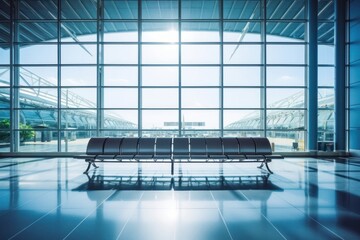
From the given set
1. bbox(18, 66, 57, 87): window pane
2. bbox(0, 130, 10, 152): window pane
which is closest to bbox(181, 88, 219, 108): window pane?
bbox(18, 66, 57, 87): window pane

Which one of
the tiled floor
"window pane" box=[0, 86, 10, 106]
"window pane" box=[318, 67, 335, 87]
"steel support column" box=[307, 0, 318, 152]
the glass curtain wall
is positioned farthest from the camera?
"window pane" box=[318, 67, 335, 87]

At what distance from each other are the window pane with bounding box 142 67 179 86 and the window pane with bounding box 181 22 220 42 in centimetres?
146

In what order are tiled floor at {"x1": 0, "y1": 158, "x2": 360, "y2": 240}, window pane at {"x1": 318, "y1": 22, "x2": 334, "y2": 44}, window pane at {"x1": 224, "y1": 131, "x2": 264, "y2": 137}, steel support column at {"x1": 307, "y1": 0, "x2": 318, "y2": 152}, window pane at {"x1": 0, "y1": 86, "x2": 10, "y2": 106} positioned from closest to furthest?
1. tiled floor at {"x1": 0, "y1": 158, "x2": 360, "y2": 240}
2. steel support column at {"x1": 307, "y1": 0, "x2": 318, "y2": 152}
3. window pane at {"x1": 224, "y1": 131, "x2": 264, "y2": 137}
4. window pane at {"x1": 0, "y1": 86, "x2": 10, "y2": 106}
5. window pane at {"x1": 318, "y1": 22, "x2": 334, "y2": 44}

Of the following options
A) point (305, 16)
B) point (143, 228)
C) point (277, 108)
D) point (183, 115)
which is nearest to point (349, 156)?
point (277, 108)

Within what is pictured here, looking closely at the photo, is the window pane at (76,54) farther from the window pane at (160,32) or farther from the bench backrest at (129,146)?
the bench backrest at (129,146)

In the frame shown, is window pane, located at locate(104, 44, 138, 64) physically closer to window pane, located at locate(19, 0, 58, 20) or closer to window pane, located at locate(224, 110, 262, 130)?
window pane, located at locate(19, 0, 58, 20)

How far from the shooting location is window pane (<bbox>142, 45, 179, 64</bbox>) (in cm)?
893

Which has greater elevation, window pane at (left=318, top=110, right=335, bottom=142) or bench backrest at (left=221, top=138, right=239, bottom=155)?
window pane at (left=318, top=110, right=335, bottom=142)

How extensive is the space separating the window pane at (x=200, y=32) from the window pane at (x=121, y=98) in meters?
3.11

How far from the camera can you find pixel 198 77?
886 cm

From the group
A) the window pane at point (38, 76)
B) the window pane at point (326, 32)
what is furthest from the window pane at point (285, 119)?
the window pane at point (38, 76)

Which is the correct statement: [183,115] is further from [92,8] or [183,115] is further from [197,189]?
[92,8]

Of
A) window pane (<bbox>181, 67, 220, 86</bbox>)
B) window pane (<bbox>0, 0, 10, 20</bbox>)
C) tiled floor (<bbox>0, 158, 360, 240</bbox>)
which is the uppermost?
window pane (<bbox>0, 0, 10, 20</bbox>)

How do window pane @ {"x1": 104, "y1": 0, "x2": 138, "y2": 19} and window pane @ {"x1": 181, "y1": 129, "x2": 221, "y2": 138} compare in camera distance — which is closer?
window pane @ {"x1": 181, "y1": 129, "x2": 221, "y2": 138}
